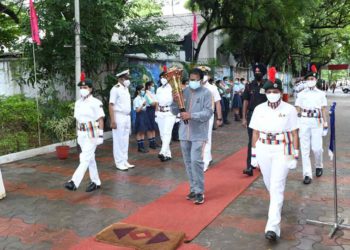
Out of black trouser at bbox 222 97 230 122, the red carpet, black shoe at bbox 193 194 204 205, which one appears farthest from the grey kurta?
black trouser at bbox 222 97 230 122

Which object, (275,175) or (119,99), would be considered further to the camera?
(119,99)

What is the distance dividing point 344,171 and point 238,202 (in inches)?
118

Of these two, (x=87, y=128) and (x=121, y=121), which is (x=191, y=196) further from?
(x=121, y=121)

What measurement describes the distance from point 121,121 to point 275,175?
13.5ft

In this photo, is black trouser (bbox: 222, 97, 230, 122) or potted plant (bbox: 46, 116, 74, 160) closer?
potted plant (bbox: 46, 116, 74, 160)

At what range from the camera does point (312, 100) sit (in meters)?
6.82

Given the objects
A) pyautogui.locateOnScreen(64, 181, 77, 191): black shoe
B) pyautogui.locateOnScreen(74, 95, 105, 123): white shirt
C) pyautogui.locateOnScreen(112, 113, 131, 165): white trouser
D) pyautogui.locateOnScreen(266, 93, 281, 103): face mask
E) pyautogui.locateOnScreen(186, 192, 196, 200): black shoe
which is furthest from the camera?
pyautogui.locateOnScreen(112, 113, 131, 165): white trouser

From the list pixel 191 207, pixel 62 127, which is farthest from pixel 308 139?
pixel 62 127

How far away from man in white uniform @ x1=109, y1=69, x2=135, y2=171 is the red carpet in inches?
68.6

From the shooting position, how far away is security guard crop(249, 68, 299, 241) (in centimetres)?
445

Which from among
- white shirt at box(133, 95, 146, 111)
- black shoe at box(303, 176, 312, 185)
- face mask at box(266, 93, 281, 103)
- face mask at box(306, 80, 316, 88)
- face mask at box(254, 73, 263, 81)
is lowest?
black shoe at box(303, 176, 312, 185)

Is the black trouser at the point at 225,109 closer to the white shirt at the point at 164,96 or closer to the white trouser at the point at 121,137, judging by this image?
the white shirt at the point at 164,96

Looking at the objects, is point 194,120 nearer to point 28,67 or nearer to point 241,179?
point 241,179

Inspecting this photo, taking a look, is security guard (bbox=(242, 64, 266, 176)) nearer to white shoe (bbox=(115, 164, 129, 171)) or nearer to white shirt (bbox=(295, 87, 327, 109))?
white shirt (bbox=(295, 87, 327, 109))
